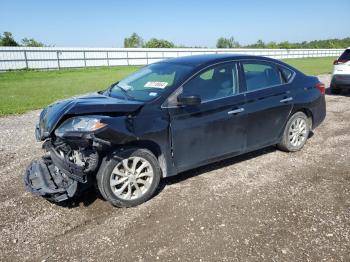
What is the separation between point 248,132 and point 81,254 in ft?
9.50

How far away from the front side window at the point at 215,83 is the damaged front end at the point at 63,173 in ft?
4.85

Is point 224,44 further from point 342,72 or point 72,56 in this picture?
point 342,72

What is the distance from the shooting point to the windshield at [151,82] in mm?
4379

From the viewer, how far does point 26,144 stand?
6730 millimetres

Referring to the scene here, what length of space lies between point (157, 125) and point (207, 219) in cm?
124

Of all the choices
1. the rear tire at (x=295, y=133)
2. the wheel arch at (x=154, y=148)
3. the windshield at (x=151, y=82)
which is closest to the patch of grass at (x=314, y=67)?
the rear tire at (x=295, y=133)

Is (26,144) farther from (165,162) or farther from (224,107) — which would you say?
(224,107)

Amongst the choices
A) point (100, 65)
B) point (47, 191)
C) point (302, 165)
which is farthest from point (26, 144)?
point (100, 65)

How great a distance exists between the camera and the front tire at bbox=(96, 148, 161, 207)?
3.81 meters

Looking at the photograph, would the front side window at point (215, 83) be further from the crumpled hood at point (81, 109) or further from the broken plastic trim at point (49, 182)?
the broken plastic trim at point (49, 182)

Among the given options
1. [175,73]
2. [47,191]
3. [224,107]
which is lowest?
[47,191]

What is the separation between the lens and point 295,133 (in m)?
5.86

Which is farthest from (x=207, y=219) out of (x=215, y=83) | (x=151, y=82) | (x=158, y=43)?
(x=158, y=43)

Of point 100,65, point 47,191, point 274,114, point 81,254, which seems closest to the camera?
point 81,254
